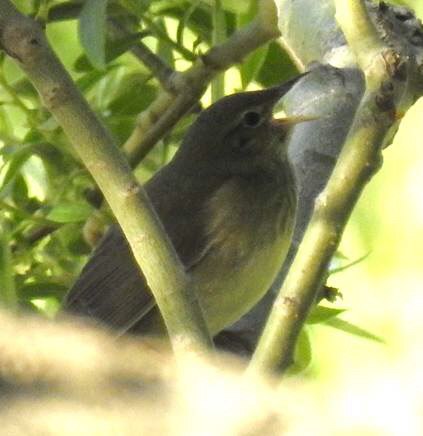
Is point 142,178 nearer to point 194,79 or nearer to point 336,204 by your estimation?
point 194,79

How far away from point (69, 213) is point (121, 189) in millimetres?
746

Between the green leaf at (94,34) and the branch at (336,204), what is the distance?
0.74 meters

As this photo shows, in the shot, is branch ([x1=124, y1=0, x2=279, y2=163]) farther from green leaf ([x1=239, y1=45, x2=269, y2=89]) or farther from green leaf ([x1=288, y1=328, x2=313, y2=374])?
green leaf ([x1=288, y1=328, x2=313, y2=374])

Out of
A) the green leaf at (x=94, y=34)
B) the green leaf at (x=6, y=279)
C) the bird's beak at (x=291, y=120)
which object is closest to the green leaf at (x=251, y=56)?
the bird's beak at (x=291, y=120)

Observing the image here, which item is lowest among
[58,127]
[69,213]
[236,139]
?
[236,139]

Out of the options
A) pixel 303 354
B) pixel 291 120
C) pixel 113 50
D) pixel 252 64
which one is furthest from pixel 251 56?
pixel 303 354

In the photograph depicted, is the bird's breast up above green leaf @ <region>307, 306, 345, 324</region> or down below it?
below

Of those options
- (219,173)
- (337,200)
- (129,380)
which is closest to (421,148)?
(219,173)

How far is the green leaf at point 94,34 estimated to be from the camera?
196 centimetres

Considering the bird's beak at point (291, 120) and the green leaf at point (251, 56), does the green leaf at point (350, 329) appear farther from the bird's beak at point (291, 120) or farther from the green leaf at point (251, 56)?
the green leaf at point (251, 56)

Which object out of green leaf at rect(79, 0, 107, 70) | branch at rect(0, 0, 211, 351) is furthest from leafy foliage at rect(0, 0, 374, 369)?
branch at rect(0, 0, 211, 351)

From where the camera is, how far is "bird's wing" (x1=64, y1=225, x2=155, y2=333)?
2.29 metres

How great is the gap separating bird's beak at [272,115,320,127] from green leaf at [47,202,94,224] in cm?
48

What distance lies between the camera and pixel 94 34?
1.97 m
